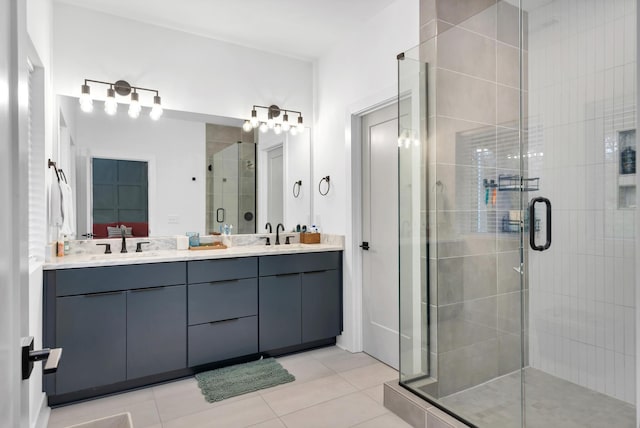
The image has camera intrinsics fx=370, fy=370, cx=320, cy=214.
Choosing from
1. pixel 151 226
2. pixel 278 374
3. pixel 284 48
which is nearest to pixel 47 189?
pixel 151 226

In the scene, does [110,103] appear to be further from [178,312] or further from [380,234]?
[380,234]

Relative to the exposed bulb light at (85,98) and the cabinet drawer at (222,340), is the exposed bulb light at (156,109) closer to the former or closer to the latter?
the exposed bulb light at (85,98)

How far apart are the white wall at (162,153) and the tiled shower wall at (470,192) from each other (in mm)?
1986

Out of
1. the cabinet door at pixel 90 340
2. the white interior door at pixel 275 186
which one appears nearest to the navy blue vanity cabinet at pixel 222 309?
the cabinet door at pixel 90 340

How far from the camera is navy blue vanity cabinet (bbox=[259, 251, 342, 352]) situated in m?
2.94

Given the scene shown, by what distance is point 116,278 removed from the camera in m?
2.38

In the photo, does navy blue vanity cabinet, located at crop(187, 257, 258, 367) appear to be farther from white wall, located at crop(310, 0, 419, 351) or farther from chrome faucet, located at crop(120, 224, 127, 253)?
white wall, located at crop(310, 0, 419, 351)

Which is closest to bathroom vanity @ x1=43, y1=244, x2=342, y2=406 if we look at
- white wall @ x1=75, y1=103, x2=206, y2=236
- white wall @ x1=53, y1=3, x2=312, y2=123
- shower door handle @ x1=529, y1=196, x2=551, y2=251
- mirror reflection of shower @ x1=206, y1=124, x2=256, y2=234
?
white wall @ x1=75, y1=103, x2=206, y2=236

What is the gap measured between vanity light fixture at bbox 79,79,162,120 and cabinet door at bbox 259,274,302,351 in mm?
1630

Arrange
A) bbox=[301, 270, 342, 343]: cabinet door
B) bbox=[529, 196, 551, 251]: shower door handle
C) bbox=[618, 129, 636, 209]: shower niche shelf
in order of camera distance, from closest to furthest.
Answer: bbox=[618, 129, 636, 209]: shower niche shelf
bbox=[529, 196, 551, 251]: shower door handle
bbox=[301, 270, 342, 343]: cabinet door

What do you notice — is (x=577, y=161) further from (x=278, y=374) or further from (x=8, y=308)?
(x=278, y=374)

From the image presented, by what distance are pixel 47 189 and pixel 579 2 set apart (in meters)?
3.13

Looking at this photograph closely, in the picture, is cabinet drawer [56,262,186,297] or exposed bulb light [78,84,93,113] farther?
exposed bulb light [78,84,93,113]

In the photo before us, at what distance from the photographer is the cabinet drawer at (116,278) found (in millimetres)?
2242
